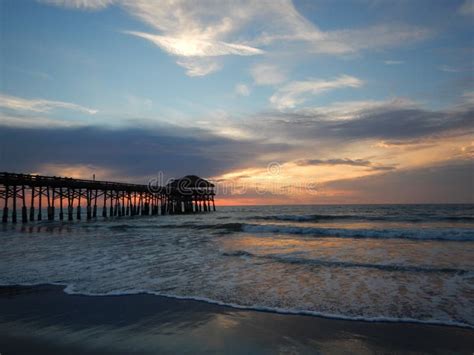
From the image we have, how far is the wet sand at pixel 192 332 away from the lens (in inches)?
171

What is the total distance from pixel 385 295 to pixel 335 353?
343cm

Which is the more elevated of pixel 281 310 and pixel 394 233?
pixel 281 310

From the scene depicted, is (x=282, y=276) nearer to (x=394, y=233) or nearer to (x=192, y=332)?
(x=192, y=332)

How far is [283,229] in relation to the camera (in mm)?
24266

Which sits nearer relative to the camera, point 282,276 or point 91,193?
point 282,276

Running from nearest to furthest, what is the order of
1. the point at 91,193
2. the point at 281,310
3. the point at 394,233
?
the point at 281,310 → the point at 394,233 → the point at 91,193

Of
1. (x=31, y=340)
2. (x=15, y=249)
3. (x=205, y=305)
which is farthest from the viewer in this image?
(x=15, y=249)

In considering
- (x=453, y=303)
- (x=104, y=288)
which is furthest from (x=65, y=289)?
(x=453, y=303)

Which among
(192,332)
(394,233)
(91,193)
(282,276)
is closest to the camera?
(192,332)

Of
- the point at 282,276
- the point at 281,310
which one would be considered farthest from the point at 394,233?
the point at 281,310

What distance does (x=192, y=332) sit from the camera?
495 centimetres

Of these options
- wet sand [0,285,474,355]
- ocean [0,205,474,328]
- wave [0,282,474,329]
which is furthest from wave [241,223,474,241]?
wet sand [0,285,474,355]

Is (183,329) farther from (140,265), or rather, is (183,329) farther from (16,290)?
(140,265)

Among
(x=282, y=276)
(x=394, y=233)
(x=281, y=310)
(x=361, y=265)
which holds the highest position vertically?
(x=281, y=310)
